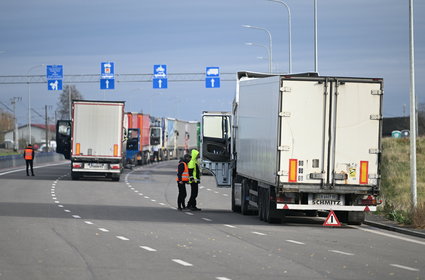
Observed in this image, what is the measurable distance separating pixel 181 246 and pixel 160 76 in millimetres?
53104

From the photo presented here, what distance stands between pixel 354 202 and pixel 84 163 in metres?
23.9

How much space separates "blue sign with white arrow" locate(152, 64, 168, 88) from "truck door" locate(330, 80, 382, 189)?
158 feet

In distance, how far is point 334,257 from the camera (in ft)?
51.2

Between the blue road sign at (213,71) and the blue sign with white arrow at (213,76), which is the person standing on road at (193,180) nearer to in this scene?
the blue sign with white arrow at (213,76)

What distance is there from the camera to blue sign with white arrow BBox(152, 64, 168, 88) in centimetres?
6931

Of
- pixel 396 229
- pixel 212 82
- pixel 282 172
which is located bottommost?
pixel 396 229

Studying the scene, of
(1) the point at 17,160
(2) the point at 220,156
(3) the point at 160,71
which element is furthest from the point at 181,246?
(3) the point at 160,71

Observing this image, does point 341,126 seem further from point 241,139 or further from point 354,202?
point 241,139

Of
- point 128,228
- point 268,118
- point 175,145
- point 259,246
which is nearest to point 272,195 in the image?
point 268,118

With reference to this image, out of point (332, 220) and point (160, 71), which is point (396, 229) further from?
point (160, 71)

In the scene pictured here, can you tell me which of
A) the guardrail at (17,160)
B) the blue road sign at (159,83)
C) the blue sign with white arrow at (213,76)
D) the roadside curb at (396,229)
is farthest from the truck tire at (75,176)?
the blue sign with white arrow at (213,76)

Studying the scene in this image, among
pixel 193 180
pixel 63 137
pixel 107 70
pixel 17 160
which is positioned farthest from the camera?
pixel 107 70

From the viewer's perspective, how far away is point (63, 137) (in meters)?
49.3

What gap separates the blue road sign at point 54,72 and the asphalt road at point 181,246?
4222 cm
